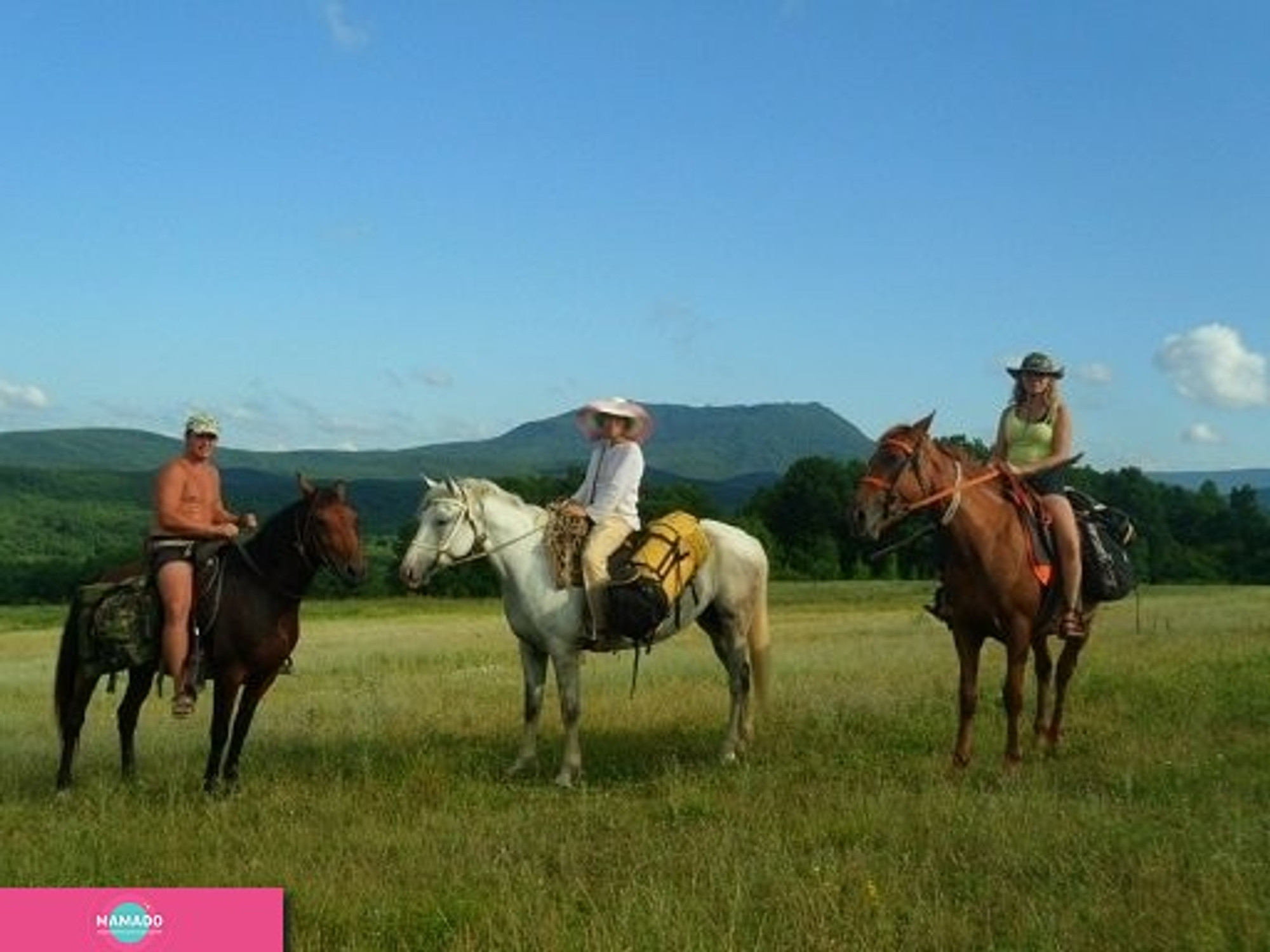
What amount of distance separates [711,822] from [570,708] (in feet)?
8.44

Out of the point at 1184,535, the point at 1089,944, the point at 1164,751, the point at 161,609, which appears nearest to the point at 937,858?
the point at 1089,944

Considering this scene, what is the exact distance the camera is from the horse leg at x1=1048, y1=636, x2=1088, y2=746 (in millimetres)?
11234

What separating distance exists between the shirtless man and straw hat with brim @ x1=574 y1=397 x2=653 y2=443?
9.96ft

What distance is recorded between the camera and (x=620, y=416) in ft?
35.1

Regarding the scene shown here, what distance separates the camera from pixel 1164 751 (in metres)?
10.1

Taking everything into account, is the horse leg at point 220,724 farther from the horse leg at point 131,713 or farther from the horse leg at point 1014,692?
the horse leg at point 1014,692

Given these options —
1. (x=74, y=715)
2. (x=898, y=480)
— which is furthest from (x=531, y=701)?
(x=74, y=715)

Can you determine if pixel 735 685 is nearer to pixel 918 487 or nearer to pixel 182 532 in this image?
pixel 918 487

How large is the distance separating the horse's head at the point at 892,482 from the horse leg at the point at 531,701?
3.21 m

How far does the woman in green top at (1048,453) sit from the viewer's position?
10.4 m

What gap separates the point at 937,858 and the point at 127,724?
7.54 m

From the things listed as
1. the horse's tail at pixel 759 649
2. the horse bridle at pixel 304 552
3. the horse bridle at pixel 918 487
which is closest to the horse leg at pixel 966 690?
the horse bridle at pixel 918 487

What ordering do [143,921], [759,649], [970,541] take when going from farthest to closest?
[759,649], [970,541], [143,921]

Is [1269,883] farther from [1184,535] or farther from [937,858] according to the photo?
[1184,535]
